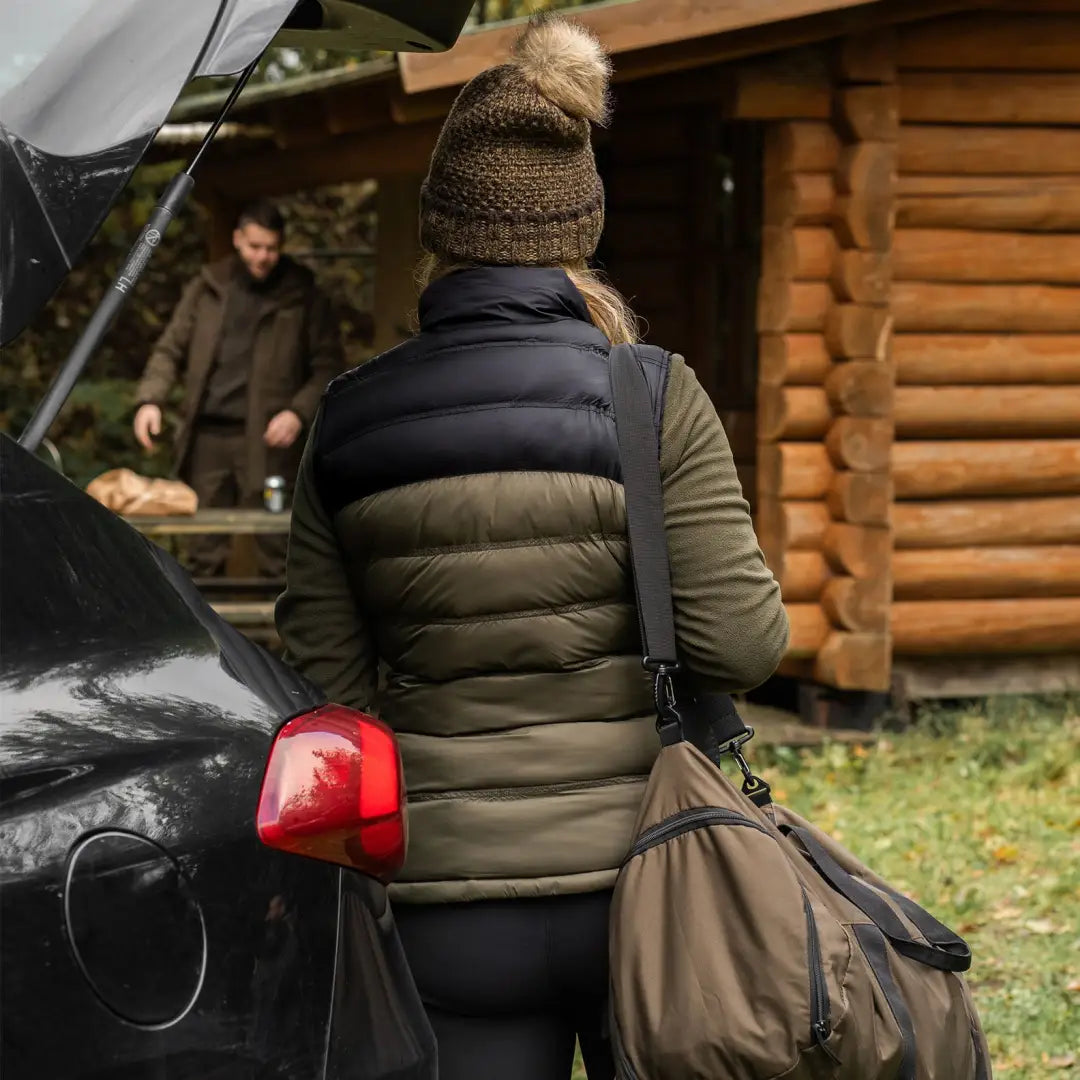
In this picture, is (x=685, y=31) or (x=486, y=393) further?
(x=685, y=31)

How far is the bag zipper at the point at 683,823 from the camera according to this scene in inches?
94.4

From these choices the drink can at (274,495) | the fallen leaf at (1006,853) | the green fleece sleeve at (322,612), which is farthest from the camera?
the drink can at (274,495)

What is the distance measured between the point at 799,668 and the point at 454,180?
21.5 feet

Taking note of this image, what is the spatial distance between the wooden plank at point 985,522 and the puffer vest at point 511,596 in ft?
21.2

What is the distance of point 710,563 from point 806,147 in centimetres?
638

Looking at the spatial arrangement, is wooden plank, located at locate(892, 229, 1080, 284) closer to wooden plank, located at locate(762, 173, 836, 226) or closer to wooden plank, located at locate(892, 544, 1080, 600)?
wooden plank, located at locate(762, 173, 836, 226)

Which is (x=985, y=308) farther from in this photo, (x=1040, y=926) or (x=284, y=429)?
(x=1040, y=926)

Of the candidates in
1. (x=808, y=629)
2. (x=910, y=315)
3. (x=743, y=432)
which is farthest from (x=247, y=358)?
(x=910, y=315)

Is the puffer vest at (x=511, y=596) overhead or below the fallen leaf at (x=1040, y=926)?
overhead

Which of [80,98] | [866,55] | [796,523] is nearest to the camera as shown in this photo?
[80,98]

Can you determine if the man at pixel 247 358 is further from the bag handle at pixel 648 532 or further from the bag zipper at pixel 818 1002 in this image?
the bag zipper at pixel 818 1002

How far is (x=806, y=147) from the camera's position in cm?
850

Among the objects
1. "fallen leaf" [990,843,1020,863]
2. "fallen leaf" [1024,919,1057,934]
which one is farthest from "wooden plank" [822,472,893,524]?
"fallen leaf" [1024,919,1057,934]

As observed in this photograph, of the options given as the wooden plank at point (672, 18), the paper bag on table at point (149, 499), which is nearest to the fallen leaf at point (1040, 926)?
the wooden plank at point (672, 18)
